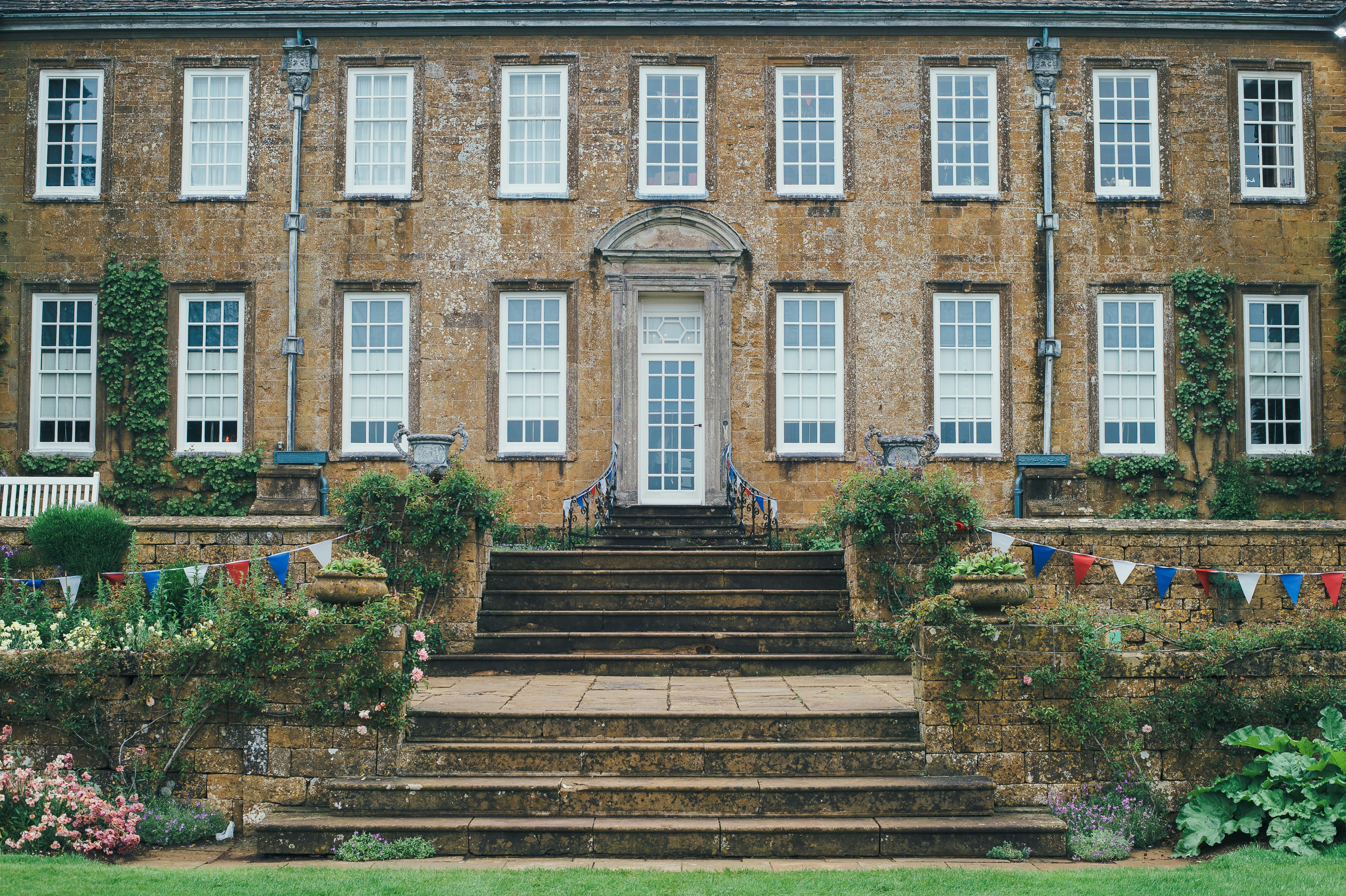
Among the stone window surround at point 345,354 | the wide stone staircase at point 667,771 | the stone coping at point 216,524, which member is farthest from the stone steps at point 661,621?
the stone window surround at point 345,354

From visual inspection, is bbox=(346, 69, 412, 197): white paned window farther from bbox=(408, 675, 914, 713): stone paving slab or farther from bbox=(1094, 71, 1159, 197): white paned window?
bbox=(1094, 71, 1159, 197): white paned window

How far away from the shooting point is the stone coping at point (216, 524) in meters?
10.5

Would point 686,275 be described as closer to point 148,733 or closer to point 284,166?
point 284,166

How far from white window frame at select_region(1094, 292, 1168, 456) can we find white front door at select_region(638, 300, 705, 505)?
5.50 m

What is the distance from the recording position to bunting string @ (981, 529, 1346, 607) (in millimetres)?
9328

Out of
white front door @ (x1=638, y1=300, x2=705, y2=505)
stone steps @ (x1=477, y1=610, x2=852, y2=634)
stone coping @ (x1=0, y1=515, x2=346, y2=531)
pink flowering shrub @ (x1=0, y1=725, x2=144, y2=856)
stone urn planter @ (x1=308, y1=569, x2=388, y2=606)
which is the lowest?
pink flowering shrub @ (x1=0, y1=725, x2=144, y2=856)

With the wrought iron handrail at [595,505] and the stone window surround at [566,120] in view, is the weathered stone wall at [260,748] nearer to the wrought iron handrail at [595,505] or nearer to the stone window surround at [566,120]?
the wrought iron handrail at [595,505]

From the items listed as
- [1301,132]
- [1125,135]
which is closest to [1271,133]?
[1301,132]

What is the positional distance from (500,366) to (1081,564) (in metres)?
8.16

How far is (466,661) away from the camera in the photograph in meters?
9.88

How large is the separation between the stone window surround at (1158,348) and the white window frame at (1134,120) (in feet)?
4.33

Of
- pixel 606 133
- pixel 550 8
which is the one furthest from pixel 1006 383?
pixel 550 8

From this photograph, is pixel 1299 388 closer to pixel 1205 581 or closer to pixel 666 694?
pixel 1205 581

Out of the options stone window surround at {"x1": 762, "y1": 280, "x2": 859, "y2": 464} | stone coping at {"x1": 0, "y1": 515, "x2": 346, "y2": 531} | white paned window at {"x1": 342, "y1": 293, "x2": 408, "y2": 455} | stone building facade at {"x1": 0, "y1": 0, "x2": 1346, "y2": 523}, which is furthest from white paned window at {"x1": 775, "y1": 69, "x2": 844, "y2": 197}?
stone coping at {"x1": 0, "y1": 515, "x2": 346, "y2": 531}
